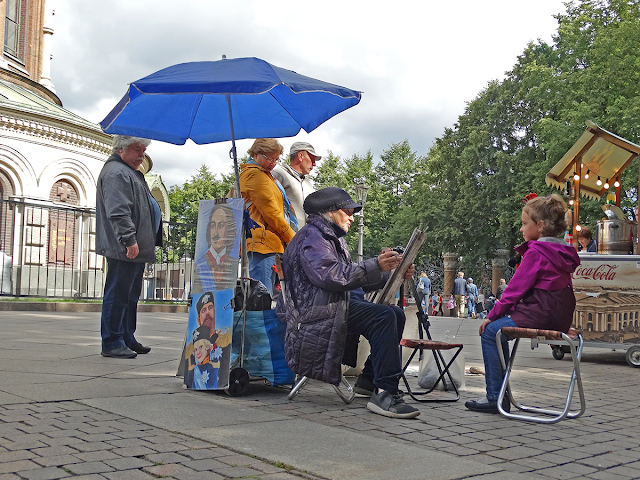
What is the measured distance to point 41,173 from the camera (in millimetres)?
21672

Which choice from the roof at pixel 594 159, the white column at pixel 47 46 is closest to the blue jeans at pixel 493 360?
the roof at pixel 594 159

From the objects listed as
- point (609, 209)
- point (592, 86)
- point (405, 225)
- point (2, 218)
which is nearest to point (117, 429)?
point (609, 209)

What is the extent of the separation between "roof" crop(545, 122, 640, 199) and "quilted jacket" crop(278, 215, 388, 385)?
22.8 feet

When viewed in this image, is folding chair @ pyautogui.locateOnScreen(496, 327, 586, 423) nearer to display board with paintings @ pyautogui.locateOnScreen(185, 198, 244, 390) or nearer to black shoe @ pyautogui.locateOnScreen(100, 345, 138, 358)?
display board with paintings @ pyautogui.locateOnScreen(185, 198, 244, 390)

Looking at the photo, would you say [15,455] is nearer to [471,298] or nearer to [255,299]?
[255,299]

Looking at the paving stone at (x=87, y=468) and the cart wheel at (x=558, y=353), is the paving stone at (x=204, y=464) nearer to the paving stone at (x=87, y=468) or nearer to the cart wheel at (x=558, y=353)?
the paving stone at (x=87, y=468)

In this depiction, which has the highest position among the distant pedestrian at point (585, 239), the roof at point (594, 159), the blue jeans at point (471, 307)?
the roof at point (594, 159)

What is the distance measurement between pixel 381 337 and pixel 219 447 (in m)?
1.55

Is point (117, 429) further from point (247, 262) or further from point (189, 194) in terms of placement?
point (189, 194)

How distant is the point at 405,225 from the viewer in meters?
43.8

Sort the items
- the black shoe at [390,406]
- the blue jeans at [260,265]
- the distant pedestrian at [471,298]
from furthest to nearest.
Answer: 1. the distant pedestrian at [471,298]
2. the blue jeans at [260,265]
3. the black shoe at [390,406]

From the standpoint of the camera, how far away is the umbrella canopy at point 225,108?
4973 millimetres

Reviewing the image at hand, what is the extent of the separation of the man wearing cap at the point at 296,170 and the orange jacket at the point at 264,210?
507 mm

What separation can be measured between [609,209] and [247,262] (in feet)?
20.4
